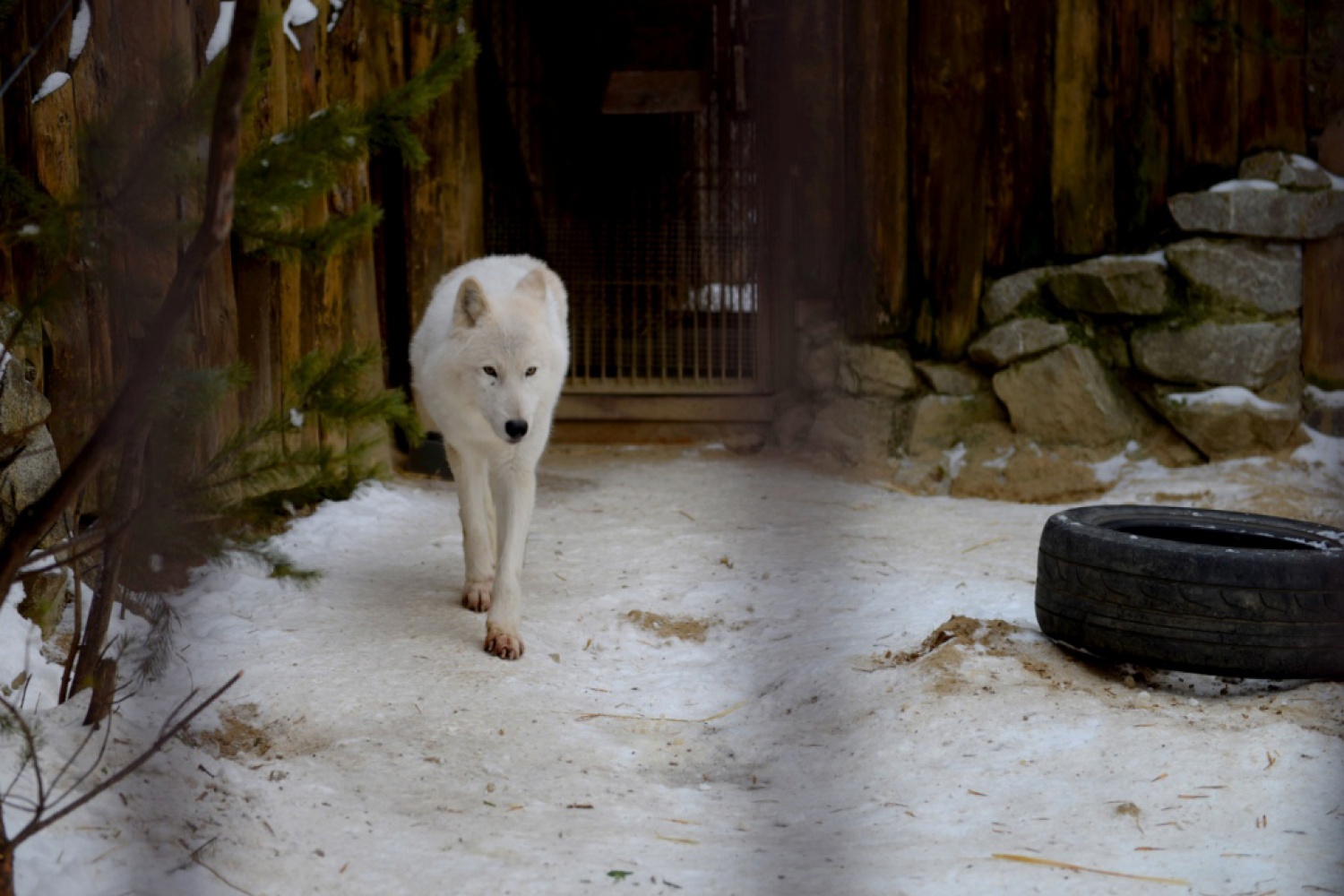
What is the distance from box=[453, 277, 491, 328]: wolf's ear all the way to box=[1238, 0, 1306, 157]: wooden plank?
4.15m

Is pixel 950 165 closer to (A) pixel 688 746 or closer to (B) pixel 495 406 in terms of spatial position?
(B) pixel 495 406

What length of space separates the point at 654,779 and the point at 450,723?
1.94 feet

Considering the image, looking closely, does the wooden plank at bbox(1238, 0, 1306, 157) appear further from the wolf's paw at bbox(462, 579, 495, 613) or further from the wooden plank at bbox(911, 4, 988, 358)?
the wolf's paw at bbox(462, 579, 495, 613)

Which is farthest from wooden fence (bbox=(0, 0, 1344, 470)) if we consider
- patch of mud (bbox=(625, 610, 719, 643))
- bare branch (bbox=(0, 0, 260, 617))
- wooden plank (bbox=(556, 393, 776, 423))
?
bare branch (bbox=(0, 0, 260, 617))

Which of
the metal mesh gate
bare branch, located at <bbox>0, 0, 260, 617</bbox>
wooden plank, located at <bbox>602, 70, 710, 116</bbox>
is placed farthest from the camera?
the metal mesh gate

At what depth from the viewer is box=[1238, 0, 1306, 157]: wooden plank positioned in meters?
6.34

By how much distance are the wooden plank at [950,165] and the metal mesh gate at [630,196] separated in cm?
133

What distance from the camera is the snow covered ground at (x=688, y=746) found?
2.66 m

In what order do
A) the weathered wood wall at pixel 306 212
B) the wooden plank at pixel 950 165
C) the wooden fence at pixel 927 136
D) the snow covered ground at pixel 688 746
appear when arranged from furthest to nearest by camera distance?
the wooden plank at pixel 950 165
the wooden fence at pixel 927 136
the weathered wood wall at pixel 306 212
the snow covered ground at pixel 688 746

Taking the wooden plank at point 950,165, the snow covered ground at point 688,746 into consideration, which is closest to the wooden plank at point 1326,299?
the wooden plank at point 950,165

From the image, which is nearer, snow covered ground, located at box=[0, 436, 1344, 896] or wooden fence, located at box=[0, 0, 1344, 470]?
snow covered ground, located at box=[0, 436, 1344, 896]

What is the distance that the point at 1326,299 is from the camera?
6.54 metres

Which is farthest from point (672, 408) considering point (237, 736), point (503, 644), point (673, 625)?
point (237, 736)

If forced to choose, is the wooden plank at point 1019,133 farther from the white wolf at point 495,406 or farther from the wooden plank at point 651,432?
the white wolf at point 495,406
